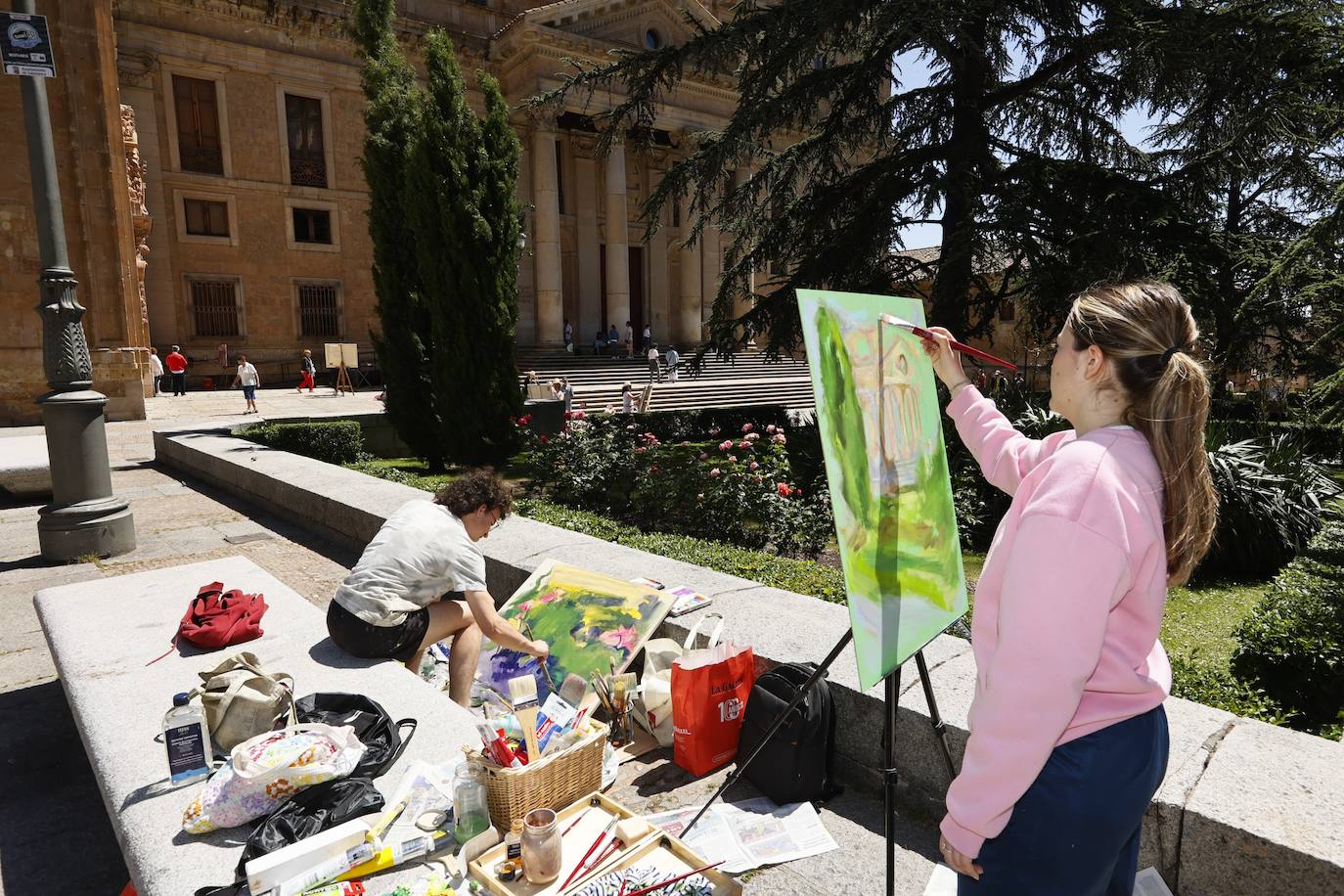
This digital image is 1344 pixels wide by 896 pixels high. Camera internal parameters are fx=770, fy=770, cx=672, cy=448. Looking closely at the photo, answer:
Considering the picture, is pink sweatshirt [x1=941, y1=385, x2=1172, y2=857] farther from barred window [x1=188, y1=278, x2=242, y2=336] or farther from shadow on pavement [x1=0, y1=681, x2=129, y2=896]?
barred window [x1=188, y1=278, x2=242, y2=336]

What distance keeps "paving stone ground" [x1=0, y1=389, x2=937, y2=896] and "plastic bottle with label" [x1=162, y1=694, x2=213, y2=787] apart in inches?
25.7

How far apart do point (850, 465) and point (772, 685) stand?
1408 mm

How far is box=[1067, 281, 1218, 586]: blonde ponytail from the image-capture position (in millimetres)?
1627

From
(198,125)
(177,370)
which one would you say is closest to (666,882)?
(177,370)

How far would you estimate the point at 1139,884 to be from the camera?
2.15 metres

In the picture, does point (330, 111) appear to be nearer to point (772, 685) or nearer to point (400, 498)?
point (400, 498)

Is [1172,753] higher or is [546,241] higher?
[546,241]

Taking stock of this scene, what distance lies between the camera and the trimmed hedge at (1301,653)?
3.94m

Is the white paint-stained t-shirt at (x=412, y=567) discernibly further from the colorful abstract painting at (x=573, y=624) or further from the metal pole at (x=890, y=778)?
the metal pole at (x=890, y=778)

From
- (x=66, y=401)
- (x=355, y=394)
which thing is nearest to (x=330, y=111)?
(x=355, y=394)

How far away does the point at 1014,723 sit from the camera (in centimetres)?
153

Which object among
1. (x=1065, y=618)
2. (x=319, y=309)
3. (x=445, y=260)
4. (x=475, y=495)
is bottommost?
(x=475, y=495)

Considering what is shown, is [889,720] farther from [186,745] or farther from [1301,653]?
[1301,653]

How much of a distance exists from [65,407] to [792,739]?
7.51 metres
